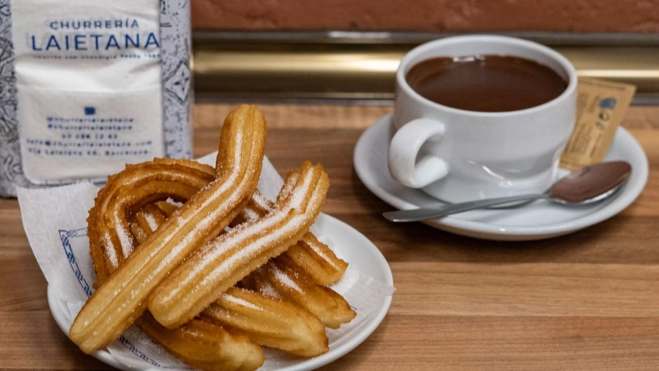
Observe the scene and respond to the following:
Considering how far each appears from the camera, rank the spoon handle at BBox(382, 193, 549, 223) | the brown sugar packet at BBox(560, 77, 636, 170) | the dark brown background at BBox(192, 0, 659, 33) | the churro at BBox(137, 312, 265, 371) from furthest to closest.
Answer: the dark brown background at BBox(192, 0, 659, 33) < the brown sugar packet at BBox(560, 77, 636, 170) < the spoon handle at BBox(382, 193, 549, 223) < the churro at BBox(137, 312, 265, 371)

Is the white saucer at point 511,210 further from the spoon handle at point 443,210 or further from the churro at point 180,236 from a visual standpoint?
the churro at point 180,236

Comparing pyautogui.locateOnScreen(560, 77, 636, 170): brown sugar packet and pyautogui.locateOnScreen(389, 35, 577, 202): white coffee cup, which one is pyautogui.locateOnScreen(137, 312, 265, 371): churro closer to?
pyautogui.locateOnScreen(389, 35, 577, 202): white coffee cup

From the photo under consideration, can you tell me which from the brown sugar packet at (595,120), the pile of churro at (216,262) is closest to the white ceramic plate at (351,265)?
the pile of churro at (216,262)

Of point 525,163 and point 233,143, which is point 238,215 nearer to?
point 233,143

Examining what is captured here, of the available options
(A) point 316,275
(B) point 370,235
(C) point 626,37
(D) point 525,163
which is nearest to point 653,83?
(C) point 626,37

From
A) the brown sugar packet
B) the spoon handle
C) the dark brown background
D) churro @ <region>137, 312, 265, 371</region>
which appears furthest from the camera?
the dark brown background

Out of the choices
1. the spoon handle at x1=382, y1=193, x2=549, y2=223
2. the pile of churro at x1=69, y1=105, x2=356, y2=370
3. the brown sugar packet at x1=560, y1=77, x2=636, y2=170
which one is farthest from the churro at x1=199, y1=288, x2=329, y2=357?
the brown sugar packet at x1=560, y1=77, x2=636, y2=170
